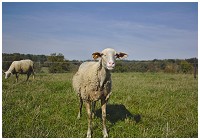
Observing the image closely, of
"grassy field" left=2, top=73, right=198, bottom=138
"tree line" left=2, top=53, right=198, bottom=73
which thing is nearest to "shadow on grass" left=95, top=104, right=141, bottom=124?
"grassy field" left=2, top=73, right=198, bottom=138

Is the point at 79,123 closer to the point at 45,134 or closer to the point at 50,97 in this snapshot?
the point at 45,134

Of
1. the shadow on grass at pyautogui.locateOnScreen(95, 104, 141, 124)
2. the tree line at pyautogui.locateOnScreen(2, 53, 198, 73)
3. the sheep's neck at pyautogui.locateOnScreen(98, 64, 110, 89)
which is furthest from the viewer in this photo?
the tree line at pyautogui.locateOnScreen(2, 53, 198, 73)

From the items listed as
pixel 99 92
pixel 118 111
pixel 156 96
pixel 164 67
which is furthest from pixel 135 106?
pixel 164 67

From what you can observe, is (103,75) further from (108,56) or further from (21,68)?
(21,68)

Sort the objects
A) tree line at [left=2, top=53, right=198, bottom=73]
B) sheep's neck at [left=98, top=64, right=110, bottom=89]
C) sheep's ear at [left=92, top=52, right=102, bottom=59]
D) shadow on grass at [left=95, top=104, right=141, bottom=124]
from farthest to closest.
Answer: tree line at [left=2, top=53, right=198, bottom=73]
shadow on grass at [left=95, top=104, right=141, bottom=124]
sheep's neck at [left=98, top=64, right=110, bottom=89]
sheep's ear at [left=92, top=52, right=102, bottom=59]

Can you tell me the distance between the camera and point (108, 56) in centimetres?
513

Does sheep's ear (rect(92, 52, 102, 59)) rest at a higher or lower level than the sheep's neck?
higher

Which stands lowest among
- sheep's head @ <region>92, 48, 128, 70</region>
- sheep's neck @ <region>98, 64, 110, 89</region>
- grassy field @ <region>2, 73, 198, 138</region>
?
grassy field @ <region>2, 73, 198, 138</region>

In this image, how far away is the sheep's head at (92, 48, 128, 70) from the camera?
16.4 ft

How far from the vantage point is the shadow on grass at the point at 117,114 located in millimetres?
6505

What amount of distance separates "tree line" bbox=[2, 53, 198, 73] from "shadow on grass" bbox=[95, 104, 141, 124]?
66.9ft

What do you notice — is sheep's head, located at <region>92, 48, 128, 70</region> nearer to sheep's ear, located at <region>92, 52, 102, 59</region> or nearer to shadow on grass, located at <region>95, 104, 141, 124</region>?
sheep's ear, located at <region>92, 52, 102, 59</region>

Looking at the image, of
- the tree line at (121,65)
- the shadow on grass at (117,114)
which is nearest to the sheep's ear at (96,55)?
the shadow on grass at (117,114)

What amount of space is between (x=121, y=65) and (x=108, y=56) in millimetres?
26337
